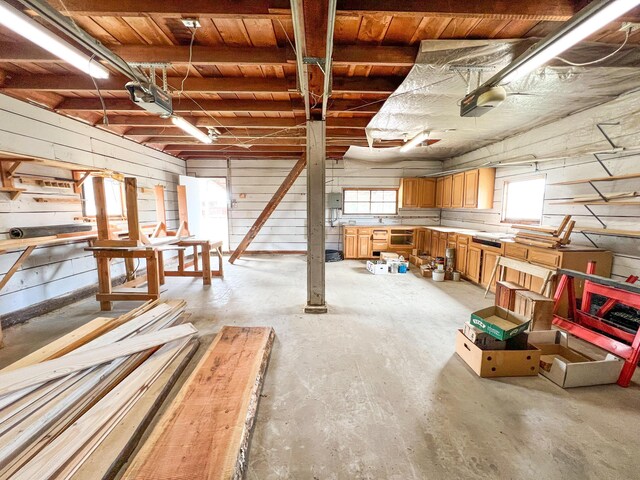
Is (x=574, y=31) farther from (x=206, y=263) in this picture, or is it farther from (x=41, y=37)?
(x=206, y=263)

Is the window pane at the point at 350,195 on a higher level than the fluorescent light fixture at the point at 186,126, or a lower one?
lower

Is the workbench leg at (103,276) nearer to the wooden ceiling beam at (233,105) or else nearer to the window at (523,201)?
the wooden ceiling beam at (233,105)

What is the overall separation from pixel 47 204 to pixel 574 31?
18.2 ft

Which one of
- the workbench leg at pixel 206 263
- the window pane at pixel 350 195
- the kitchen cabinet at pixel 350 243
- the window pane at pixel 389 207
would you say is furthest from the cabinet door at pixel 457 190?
the workbench leg at pixel 206 263

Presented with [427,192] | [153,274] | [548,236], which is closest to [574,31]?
[548,236]

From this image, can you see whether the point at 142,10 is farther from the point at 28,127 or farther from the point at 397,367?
the point at 397,367

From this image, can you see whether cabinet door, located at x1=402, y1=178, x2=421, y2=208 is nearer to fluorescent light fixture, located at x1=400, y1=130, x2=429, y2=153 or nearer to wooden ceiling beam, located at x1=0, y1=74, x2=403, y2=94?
fluorescent light fixture, located at x1=400, y1=130, x2=429, y2=153

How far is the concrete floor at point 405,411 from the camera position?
141 cm

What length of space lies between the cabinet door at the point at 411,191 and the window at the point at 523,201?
224 centimetres

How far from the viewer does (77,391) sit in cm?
165

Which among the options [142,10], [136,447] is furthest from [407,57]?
[136,447]

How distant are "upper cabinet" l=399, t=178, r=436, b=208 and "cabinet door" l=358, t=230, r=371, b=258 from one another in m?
1.34

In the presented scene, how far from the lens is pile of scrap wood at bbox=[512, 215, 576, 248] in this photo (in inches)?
120

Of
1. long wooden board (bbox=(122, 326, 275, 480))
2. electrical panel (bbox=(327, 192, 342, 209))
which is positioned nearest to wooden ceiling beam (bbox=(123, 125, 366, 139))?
electrical panel (bbox=(327, 192, 342, 209))
